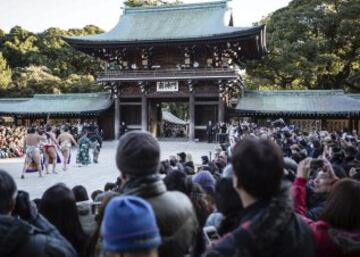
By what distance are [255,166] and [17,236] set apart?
4.91ft

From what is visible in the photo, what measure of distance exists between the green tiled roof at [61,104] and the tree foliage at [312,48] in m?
13.6

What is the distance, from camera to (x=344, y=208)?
267 centimetres

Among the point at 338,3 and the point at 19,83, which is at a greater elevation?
the point at 338,3

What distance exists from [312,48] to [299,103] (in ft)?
22.9

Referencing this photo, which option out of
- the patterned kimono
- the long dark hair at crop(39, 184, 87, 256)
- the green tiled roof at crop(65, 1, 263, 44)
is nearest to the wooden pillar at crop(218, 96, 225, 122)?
the green tiled roof at crop(65, 1, 263, 44)

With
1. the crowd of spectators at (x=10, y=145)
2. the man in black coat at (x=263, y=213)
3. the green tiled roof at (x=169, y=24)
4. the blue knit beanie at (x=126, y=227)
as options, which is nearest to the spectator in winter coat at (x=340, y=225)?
the man in black coat at (x=263, y=213)

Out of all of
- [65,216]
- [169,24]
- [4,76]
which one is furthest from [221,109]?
[4,76]

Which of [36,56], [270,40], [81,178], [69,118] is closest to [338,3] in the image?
[270,40]

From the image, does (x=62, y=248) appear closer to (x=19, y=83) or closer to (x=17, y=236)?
(x=17, y=236)

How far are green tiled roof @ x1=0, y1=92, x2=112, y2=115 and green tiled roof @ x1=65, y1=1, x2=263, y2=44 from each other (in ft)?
14.9

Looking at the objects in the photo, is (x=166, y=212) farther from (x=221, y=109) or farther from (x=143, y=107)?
(x=143, y=107)

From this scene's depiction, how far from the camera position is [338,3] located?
112 feet

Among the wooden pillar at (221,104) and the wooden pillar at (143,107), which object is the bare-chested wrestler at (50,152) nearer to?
the wooden pillar at (143,107)

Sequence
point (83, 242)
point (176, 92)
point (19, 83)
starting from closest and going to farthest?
point (83, 242)
point (176, 92)
point (19, 83)
